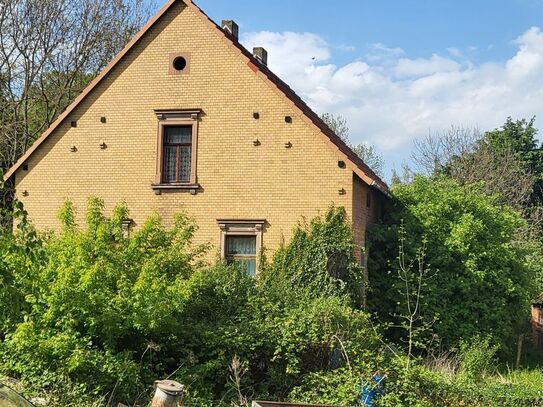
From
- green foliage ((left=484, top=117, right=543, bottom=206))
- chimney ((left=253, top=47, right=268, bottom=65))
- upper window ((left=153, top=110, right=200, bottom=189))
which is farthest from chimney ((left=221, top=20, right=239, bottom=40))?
green foliage ((left=484, top=117, right=543, bottom=206))

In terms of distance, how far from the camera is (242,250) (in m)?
16.5

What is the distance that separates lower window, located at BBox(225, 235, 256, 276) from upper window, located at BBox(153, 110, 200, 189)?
1939mm

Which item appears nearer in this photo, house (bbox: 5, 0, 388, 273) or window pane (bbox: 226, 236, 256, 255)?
house (bbox: 5, 0, 388, 273)

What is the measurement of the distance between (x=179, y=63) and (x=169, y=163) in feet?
8.90

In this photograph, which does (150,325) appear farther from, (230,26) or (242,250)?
(230,26)

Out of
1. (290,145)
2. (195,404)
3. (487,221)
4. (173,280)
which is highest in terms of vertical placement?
(290,145)

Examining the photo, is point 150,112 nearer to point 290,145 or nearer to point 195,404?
point 290,145

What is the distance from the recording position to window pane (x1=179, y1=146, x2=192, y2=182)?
56.2 ft

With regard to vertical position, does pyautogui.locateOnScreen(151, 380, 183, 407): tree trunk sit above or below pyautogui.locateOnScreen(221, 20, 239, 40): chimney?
below

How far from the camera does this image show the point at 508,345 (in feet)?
58.4

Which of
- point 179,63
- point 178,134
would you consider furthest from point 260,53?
point 178,134

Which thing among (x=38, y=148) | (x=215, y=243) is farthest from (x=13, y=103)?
(x=215, y=243)

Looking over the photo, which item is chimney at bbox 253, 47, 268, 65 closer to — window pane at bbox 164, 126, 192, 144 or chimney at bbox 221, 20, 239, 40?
chimney at bbox 221, 20, 239, 40

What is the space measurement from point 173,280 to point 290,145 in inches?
223
